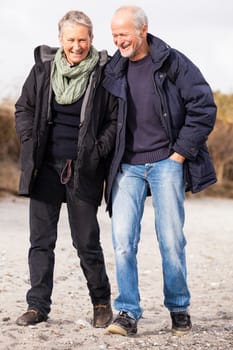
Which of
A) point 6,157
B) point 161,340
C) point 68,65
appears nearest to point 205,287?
point 161,340

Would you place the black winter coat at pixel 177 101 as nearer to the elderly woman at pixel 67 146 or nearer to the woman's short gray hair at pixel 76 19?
the elderly woman at pixel 67 146

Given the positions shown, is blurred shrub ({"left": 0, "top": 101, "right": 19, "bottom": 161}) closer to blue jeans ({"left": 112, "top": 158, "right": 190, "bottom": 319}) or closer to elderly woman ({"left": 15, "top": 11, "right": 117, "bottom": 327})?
elderly woman ({"left": 15, "top": 11, "right": 117, "bottom": 327})

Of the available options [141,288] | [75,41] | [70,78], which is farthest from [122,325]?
[141,288]

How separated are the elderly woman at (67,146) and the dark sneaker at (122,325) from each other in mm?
271

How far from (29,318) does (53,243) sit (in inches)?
19.2

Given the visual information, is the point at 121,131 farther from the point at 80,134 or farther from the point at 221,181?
the point at 221,181

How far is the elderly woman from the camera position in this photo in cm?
552

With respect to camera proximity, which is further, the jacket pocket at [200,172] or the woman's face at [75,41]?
the jacket pocket at [200,172]

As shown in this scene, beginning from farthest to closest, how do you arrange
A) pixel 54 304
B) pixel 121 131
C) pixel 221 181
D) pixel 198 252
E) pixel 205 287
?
pixel 221 181 → pixel 198 252 → pixel 205 287 → pixel 54 304 → pixel 121 131

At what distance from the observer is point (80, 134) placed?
5.54 m

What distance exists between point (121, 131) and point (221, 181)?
36.3 feet

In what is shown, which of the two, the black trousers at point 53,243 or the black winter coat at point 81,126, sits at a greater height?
the black winter coat at point 81,126

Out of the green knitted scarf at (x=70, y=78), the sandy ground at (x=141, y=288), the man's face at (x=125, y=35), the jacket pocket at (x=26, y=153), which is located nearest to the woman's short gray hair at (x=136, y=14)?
the man's face at (x=125, y=35)

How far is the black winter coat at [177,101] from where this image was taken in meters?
5.42
